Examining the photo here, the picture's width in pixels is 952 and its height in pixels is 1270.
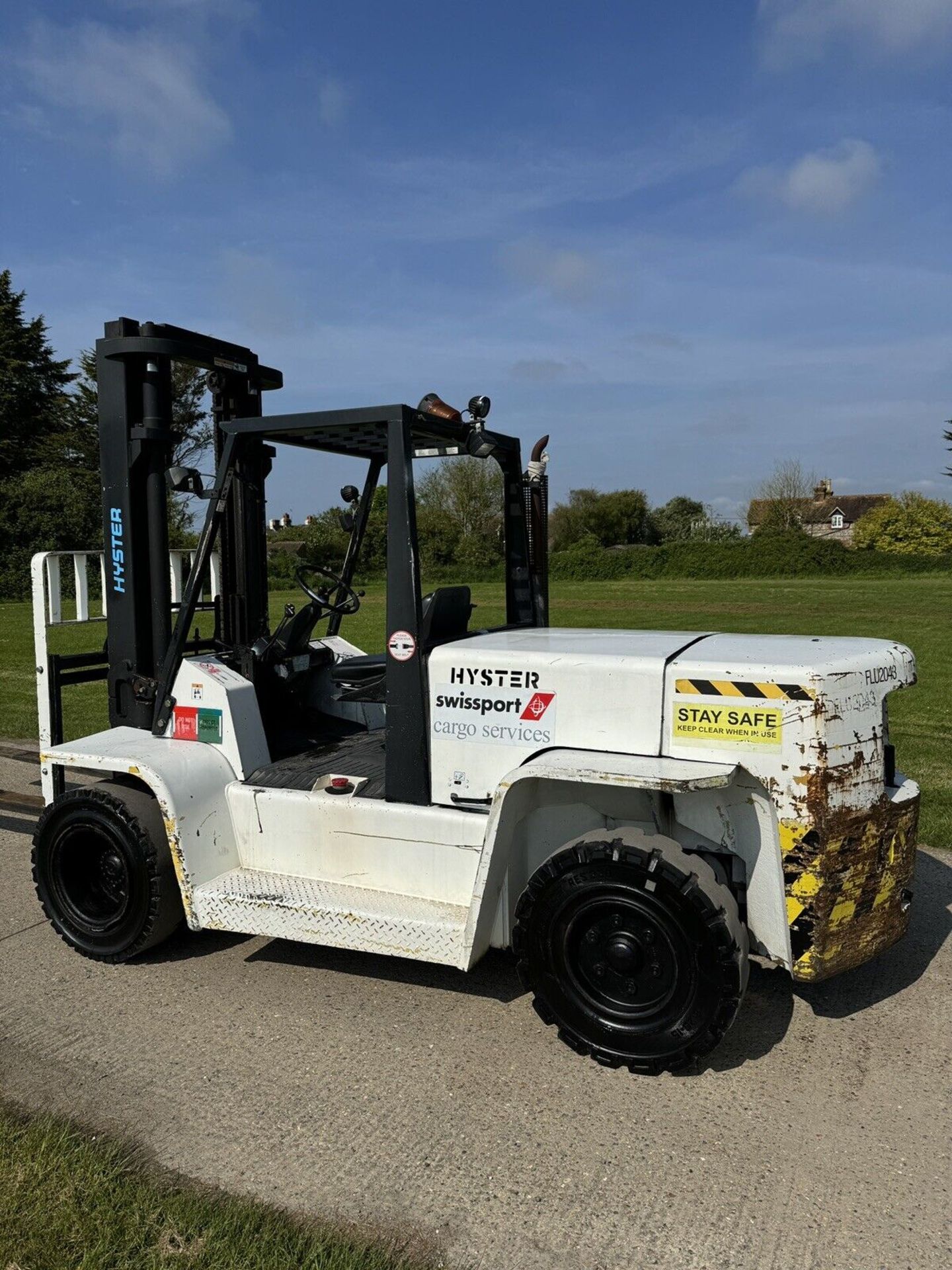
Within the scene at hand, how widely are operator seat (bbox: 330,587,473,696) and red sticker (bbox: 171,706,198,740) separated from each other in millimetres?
754

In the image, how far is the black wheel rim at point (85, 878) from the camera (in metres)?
4.81

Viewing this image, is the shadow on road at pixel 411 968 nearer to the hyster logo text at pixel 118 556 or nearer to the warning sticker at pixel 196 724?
the warning sticker at pixel 196 724

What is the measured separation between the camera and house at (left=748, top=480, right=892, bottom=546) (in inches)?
2852

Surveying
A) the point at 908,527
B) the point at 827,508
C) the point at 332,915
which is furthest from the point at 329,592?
the point at 827,508

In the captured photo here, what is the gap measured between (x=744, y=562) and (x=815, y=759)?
159ft

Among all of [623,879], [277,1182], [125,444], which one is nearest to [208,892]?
[277,1182]

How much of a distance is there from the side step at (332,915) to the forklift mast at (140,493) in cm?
118

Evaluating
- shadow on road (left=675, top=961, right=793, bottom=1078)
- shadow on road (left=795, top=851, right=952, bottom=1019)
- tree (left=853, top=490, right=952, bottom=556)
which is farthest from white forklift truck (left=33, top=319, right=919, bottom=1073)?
tree (left=853, top=490, right=952, bottom=556)

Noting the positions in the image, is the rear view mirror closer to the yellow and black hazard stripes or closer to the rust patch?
the yellow and black hazard stripes

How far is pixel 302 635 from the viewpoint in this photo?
5570 mm

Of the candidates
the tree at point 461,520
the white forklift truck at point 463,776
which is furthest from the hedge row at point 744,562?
the white forklift truck at point 463,776

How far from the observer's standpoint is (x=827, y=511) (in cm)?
8706

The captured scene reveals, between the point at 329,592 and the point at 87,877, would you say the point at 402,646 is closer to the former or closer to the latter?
the point at 329,592

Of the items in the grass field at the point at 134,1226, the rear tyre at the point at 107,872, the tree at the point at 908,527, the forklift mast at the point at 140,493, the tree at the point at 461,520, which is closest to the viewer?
the grass field at the point at 134,1226
